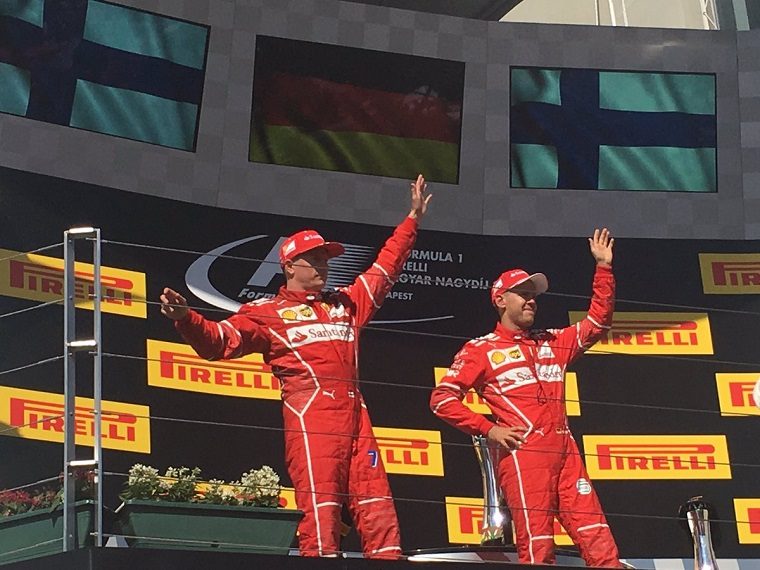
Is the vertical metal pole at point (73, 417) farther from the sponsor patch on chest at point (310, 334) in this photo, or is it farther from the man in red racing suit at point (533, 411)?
the man in red racing suit at point (533, 411)

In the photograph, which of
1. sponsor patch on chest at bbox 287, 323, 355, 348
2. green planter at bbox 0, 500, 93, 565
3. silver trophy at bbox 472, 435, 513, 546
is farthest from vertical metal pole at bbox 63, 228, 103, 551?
silver trophy at bbox 472, 435, 513, 546

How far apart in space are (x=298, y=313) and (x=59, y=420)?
2010 millimetres

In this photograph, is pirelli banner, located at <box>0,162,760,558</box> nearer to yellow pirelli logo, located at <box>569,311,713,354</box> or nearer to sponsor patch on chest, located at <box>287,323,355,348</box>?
yellow pirelli logo, located at <box>569,311,713,354</box>

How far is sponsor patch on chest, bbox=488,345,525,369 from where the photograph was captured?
14.9ft

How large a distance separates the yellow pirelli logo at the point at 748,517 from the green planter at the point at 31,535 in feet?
12.7

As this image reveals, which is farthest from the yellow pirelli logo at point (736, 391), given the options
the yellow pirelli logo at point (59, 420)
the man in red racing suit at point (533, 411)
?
the yellow pirelli logo at point (59, 420)

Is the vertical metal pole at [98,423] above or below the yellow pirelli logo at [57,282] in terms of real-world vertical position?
below

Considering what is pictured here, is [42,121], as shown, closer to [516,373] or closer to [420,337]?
[420,337]

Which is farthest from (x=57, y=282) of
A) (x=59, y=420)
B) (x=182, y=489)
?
(x=182, y=489)

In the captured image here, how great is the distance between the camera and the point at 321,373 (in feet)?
13.1

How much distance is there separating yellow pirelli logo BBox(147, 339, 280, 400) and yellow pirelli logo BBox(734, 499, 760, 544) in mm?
2145

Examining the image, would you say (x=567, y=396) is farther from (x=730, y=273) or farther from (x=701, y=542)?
(x=701, y=542)

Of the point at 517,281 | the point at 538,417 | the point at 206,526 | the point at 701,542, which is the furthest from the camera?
the point at 517,281

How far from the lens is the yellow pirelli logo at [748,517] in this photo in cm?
628
